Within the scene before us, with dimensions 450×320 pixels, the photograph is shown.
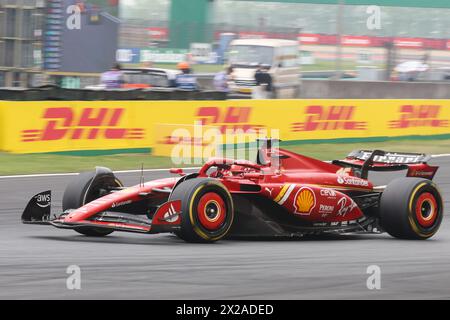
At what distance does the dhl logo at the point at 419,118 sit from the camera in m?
22.4

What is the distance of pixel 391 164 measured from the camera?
1048 cm

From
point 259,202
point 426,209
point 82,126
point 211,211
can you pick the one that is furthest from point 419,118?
point 211,211

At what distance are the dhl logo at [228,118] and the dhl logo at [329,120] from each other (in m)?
1.31

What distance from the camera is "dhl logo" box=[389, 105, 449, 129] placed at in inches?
882

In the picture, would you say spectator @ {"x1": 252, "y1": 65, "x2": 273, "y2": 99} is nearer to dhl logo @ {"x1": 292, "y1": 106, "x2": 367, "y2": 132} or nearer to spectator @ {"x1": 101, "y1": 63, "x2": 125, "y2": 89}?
spectator @ {"x1": 101, "y1": 63, "x2": 125, "y2": 89}

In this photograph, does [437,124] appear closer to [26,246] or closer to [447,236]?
[447,236]

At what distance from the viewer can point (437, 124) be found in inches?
908

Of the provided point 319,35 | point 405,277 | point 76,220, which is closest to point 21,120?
point 76,220

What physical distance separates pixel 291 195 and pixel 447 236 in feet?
6.73

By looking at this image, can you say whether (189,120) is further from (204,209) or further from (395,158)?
(204,209)

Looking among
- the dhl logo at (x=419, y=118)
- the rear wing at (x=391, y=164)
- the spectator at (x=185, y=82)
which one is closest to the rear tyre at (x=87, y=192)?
the rear wing at (x=391, y=164)

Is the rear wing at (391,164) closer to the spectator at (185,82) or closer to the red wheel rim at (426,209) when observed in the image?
the red wheel rim at (426,209)

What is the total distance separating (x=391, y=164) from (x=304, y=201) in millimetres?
1297

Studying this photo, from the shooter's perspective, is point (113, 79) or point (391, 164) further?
point (113, 79)
